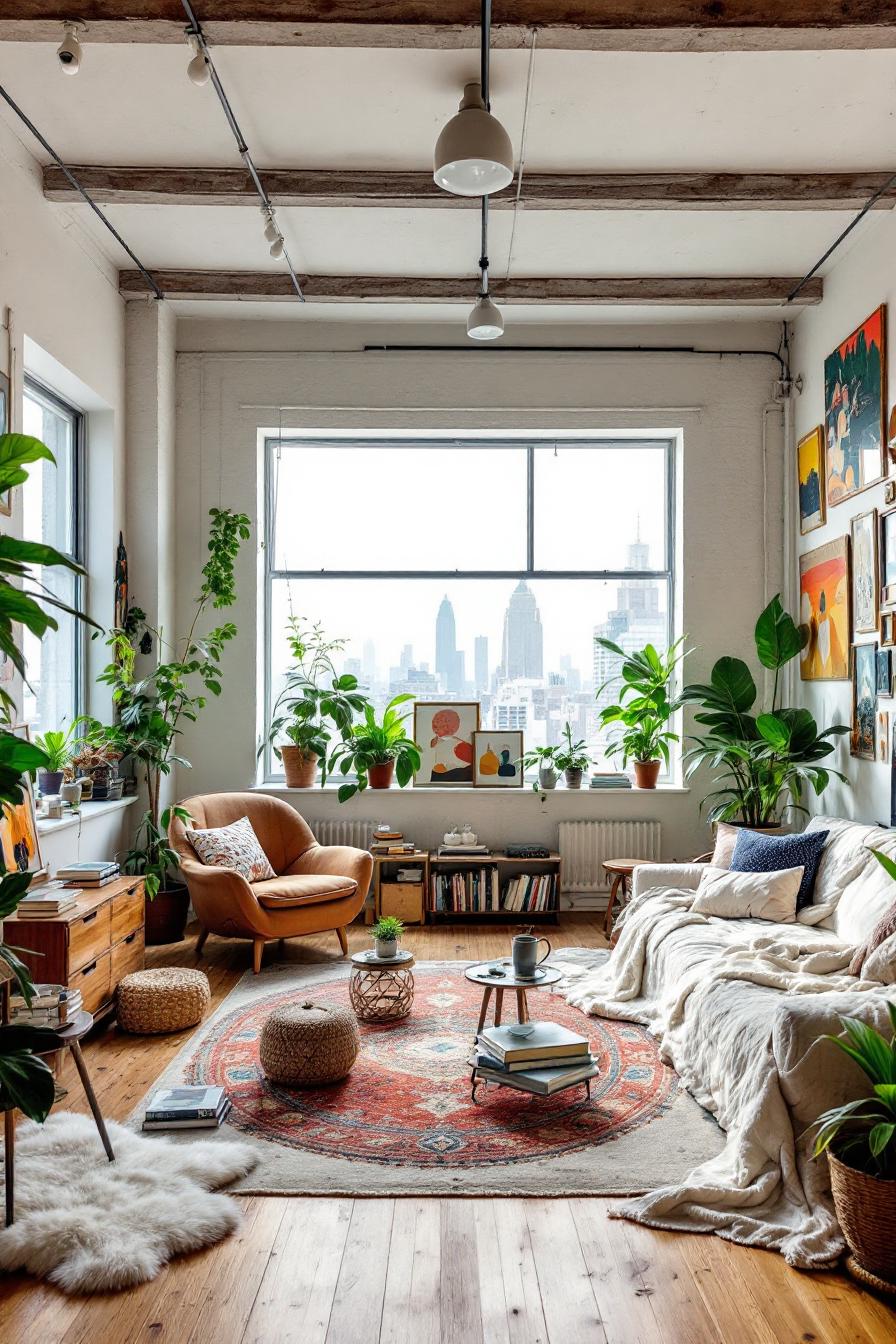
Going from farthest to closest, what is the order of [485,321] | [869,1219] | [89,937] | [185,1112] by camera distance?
[485,321], [89,937], [185,1112], [869,1219]

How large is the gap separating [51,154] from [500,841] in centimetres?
447

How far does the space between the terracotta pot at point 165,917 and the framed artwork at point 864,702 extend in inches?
147

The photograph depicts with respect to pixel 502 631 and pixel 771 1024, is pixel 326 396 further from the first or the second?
pixel 771 1024

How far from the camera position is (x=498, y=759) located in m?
6.84

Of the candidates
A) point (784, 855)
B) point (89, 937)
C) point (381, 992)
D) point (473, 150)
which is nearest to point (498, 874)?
point (381, 992)

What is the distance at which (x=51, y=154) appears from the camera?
468 centimetres

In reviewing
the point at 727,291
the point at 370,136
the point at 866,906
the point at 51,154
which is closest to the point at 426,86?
the point at 370,136

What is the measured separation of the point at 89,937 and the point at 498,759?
3.21m

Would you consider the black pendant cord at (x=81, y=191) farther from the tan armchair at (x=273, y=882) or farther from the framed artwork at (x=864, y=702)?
the framed artwork at (x=864, y=702)

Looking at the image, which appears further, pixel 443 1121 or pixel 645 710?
pixel 645 710

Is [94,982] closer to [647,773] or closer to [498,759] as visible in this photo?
[498,759]

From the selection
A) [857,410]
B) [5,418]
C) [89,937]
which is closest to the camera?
[89,937]

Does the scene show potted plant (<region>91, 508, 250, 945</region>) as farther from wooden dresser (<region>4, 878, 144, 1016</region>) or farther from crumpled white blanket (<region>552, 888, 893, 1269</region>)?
crumpled white blanket (<region>552, 888, 893, 1269</region>)

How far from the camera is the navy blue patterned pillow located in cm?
461
